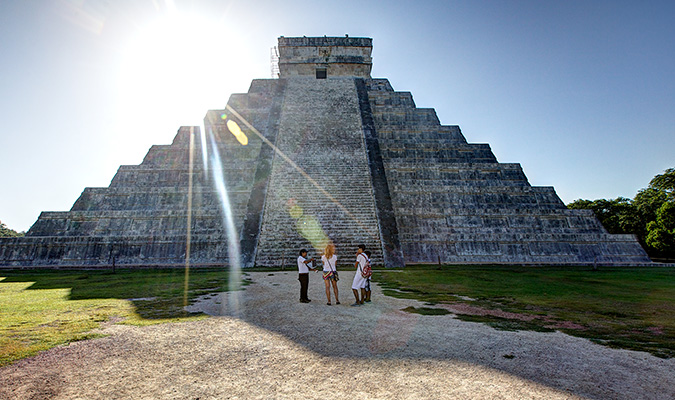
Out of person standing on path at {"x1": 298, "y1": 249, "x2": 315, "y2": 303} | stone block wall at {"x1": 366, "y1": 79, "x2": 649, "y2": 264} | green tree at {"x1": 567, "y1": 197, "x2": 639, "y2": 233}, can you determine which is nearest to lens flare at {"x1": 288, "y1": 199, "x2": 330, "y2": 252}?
stone block wall at {"x1": 366, "y1": 79, "x2": 649, "y2": 264}

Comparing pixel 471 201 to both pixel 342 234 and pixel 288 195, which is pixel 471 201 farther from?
pixel 288 195

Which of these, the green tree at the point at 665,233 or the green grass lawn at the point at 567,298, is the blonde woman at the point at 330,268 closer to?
the green grass lawn at the point at 567,298

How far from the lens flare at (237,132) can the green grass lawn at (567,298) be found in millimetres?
12290

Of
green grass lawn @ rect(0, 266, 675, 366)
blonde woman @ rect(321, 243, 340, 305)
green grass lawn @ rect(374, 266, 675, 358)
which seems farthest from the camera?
blonde woman @ rect(321, 243, 340, 305)

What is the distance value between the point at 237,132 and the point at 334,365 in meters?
19.1

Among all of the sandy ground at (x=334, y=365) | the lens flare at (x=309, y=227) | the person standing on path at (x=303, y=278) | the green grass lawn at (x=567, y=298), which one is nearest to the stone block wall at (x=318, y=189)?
the lens flare at (x=309, y=227)

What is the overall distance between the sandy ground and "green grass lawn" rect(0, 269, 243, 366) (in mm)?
462

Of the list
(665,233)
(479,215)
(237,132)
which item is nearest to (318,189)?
(479,215)

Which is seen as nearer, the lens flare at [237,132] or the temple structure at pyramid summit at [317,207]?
the temple structure at pyramid summit at [317,207]

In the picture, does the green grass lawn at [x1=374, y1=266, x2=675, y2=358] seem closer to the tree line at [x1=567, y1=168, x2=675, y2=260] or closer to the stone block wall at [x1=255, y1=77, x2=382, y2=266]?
the stone block wall at [x1=255, y1=77, x2=382, y2=266]

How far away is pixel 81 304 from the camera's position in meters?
6.05

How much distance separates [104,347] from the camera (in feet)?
12.4

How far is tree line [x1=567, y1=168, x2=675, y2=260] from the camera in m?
22.3

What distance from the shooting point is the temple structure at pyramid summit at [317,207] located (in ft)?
44.1
